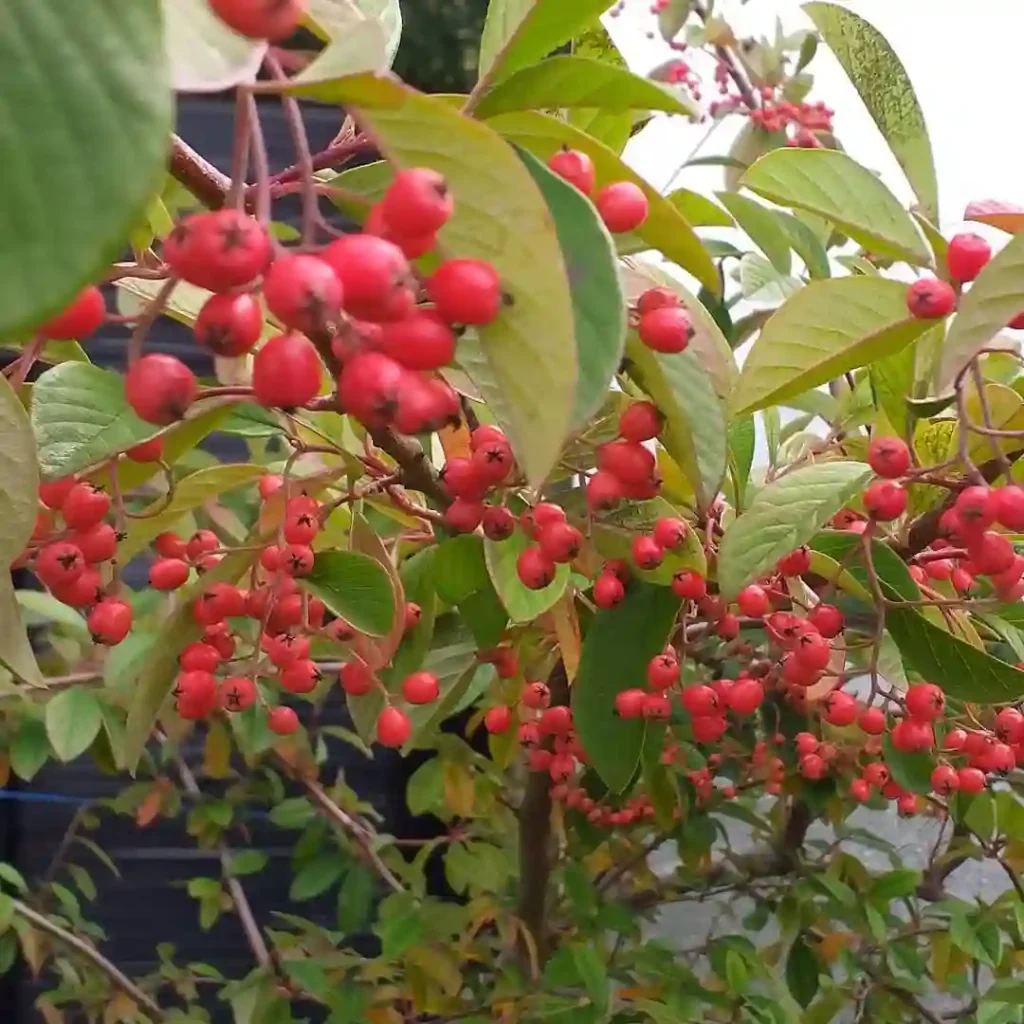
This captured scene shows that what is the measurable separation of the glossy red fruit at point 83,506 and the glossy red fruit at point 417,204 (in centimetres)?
25

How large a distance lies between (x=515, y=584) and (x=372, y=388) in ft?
0.86

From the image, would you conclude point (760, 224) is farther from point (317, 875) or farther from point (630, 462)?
point (317, 875)

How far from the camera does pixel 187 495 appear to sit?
1.70ft

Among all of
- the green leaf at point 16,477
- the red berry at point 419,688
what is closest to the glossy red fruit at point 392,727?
the red berry at point 419,688

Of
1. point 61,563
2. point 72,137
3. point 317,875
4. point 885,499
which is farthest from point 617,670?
point 317,875

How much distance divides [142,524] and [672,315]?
33 centimetres

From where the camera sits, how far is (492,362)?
0.23 m

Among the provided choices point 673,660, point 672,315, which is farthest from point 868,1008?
point 672,315

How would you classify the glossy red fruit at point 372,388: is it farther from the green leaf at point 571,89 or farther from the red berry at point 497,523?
the red berry at point 497,523

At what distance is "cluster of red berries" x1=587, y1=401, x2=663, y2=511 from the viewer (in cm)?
36

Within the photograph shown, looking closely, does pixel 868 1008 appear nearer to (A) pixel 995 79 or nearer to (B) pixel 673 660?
(B) pixel 673 660

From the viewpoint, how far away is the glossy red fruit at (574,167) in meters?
0.27

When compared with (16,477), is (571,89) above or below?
above

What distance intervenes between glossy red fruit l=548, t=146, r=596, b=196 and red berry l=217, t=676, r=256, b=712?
36cm
